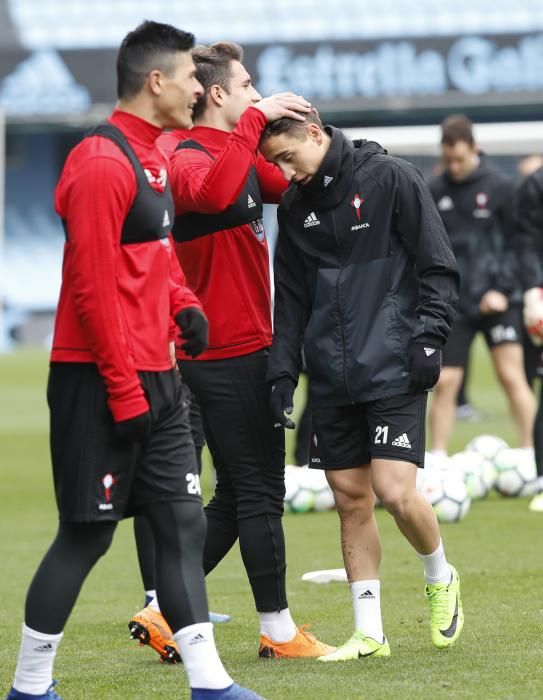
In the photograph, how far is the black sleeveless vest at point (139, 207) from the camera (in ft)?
14.3

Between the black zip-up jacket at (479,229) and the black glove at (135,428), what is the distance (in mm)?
6971

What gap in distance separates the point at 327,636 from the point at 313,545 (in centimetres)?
261

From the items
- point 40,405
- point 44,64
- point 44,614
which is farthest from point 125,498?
point 44,64

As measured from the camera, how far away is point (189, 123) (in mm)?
4652

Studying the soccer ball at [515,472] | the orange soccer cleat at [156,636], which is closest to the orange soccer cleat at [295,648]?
the orange soccer cleat at [156,636]

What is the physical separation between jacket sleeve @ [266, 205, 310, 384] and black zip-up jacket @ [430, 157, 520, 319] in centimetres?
562

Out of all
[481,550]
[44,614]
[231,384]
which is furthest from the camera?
[481,550]

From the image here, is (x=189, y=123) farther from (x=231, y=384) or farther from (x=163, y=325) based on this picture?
(x=231, y=384)

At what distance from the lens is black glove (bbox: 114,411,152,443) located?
4281 mm

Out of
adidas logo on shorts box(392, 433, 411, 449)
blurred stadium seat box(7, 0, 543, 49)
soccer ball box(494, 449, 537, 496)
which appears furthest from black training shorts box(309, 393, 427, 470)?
blurred stadium seat box(7, 0, 543, 49)

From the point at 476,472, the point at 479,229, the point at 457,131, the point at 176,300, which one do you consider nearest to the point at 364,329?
the point at 176,300

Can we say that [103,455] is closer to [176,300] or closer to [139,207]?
[176,300]

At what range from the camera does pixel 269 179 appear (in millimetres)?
5613

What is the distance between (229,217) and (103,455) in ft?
4.49
